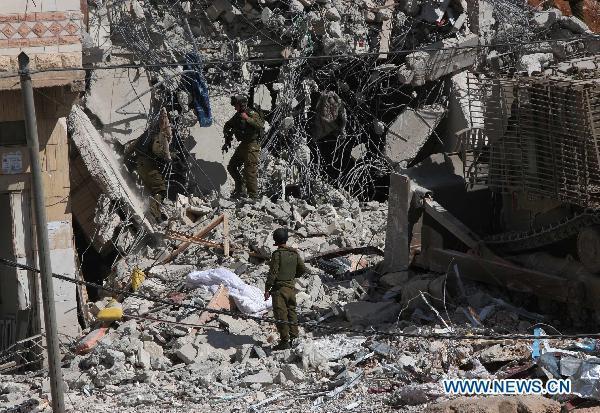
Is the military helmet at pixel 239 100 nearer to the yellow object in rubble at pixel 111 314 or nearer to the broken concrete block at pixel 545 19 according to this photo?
the yellow object in rubble at pixel 111 314

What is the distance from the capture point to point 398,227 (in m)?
14.0

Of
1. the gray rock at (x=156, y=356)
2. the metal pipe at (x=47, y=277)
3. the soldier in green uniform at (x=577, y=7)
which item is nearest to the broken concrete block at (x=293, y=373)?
the gray rock at (x=156, y=356)

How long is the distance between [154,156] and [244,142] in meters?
1.26

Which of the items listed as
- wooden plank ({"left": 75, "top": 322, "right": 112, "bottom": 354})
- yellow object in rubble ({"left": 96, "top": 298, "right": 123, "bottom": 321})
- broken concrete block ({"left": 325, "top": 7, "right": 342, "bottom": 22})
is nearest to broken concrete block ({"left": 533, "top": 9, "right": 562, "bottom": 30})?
broken concrete block ({"left": 325, "top": 7, "right": 342, "bottom": 22})

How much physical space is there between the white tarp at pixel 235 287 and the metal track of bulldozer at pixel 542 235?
2.68m

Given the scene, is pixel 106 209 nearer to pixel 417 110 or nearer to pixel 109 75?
pixel 109 75

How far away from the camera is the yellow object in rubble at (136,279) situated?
14.6 meters

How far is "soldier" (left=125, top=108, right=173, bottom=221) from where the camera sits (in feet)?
53.7

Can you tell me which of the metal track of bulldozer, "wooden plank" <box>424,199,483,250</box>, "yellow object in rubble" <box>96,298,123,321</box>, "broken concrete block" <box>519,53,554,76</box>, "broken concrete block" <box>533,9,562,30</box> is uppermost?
"broken concrete block" <box>533,9,562,30</box>

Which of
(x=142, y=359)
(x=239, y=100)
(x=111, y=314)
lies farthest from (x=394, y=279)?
(x=239, y=100)

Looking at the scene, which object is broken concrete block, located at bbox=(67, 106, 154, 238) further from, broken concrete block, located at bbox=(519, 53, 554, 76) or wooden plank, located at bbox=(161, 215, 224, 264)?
broken concrete block, located at bbox=(519, 53, 554, 76)

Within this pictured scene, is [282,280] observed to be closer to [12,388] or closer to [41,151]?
[12,388]

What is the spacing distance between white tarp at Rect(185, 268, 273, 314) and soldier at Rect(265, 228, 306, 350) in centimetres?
108

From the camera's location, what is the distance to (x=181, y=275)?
14.9 m
